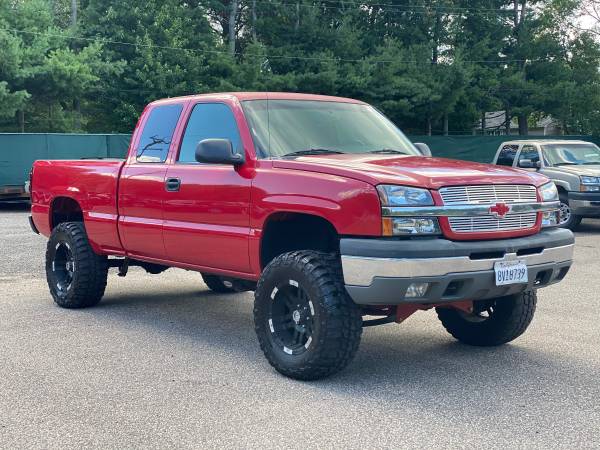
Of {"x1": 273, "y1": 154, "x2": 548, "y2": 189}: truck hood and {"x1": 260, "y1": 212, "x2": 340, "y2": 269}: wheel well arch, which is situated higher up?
{"x1": 273, "y1": 154, "x2": 548, "y2": 189}: truck hood

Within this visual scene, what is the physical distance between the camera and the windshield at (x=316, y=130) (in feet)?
20.8

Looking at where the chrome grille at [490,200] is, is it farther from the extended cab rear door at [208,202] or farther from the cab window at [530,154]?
the cab window at [530,154]

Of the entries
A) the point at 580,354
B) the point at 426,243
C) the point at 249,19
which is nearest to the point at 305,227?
the point at 426,243

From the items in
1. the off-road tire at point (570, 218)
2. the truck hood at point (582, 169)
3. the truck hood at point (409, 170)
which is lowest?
the off-road tire at point (570, 218)

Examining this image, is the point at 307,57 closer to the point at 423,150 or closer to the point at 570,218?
the point at 570,218

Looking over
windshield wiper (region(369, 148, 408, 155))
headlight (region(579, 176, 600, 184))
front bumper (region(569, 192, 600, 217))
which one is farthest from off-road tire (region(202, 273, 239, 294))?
headlight (region(579, 176, 600, 184))

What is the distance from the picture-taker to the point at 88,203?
800 cm

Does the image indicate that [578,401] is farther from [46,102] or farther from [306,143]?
[46,102]

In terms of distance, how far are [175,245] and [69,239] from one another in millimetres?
1797

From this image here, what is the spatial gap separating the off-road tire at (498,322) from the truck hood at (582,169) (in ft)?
32.2

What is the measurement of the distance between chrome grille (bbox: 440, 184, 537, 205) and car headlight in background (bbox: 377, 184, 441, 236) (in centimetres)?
15

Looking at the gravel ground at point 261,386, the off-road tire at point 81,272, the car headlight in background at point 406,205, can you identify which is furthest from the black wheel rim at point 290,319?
the off-road tire at point 81,272

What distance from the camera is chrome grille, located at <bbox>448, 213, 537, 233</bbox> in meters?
5.34

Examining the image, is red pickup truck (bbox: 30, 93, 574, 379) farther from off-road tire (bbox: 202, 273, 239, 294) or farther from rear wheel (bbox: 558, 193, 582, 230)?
rear wheel (bbox: 558, 193, 582, 230)
